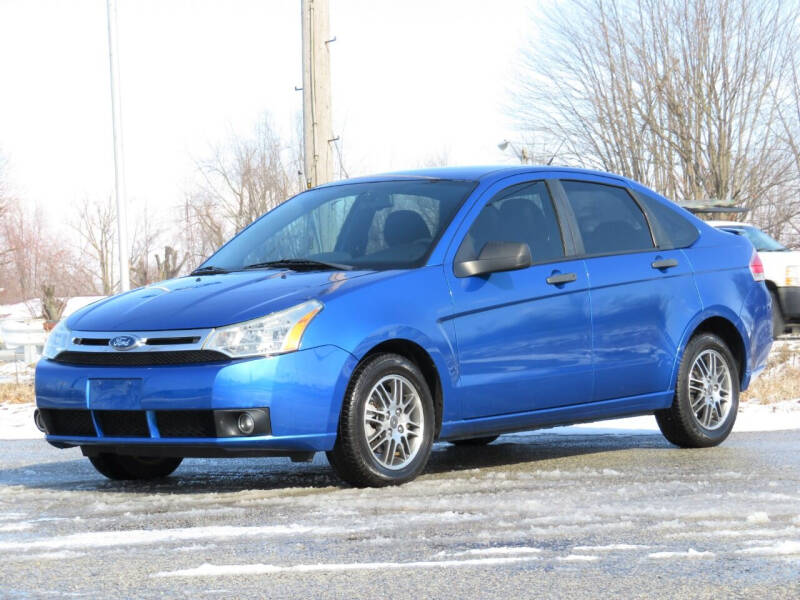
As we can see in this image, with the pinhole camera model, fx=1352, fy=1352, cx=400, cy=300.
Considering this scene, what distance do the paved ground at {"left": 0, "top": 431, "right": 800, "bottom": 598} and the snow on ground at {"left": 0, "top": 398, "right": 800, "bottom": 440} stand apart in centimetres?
184

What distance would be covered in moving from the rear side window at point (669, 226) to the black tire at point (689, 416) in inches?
23.8

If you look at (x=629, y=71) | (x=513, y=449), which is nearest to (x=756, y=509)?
(x=513, y=449)

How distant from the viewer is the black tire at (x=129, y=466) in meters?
7.30

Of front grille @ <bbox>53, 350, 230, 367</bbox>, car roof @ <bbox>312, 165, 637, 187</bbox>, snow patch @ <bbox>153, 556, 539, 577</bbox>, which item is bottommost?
snow patch @ <bbox>153, 556, 539, 577</bbox>

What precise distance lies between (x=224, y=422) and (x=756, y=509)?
2387 mm

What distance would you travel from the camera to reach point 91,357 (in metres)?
6.61

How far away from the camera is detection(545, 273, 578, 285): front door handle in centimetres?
741

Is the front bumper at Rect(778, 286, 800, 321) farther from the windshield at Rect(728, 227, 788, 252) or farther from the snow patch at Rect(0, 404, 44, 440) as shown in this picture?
the snow patch at Rect(0, 404, 44, 440)

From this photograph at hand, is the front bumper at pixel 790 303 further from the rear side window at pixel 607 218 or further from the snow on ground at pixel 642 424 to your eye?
the rear side window at pixel 607 218

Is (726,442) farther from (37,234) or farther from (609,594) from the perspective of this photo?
(37,234)

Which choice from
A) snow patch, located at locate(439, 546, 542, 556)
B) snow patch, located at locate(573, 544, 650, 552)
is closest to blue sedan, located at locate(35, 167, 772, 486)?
snow patch, located at locate(439, 546, 542, 556)

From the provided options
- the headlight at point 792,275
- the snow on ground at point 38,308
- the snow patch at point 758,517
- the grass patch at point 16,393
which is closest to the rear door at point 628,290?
the snow patch at point 758,517

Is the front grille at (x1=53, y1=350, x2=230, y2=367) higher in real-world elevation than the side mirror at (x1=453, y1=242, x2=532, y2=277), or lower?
lower

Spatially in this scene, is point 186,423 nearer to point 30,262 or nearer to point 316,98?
point 316,98
